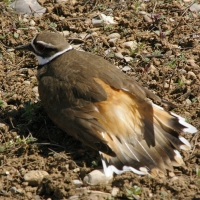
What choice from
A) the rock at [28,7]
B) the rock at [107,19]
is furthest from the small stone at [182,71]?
the rock at [28,7]

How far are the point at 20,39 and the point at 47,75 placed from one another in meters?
1.82

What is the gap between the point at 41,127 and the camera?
7.54 metres

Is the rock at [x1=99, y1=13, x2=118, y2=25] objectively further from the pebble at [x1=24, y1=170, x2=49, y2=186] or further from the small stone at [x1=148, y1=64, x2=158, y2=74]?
the pebble at [x1=24, y1=170, x2=49, y2=186]

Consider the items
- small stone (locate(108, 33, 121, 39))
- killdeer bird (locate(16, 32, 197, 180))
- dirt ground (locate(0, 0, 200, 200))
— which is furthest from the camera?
small stone (locate(108, 33, 121, 39))

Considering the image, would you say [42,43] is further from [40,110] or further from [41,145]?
[41,145]

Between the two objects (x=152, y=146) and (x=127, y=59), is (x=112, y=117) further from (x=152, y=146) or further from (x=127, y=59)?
(x=127, y=59)

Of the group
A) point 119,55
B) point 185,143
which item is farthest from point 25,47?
point 185,143

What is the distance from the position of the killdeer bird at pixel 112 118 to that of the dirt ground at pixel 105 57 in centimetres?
19

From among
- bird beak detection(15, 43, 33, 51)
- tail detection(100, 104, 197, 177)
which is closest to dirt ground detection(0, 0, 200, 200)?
tail detection(100, 104, 197, 177)

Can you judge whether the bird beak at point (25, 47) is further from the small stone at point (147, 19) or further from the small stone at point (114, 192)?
the small stone at point (114, 192)

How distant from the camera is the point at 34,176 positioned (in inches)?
257

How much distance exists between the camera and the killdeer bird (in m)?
6.66

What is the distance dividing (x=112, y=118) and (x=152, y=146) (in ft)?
2.06

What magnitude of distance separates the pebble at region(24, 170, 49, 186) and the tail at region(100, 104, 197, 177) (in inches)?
31.0
